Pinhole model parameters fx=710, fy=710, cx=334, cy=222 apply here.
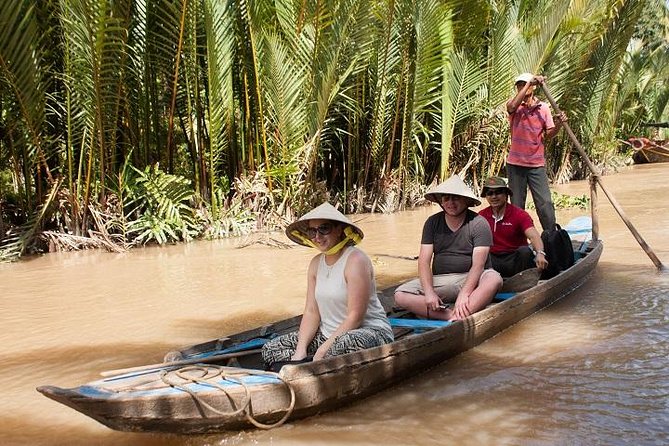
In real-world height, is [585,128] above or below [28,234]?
above

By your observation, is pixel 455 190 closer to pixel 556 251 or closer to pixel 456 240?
pixel 456 240

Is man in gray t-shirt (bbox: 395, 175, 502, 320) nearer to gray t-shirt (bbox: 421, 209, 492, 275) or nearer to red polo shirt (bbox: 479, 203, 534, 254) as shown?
gray t-shirt (bbox: 421, 209, 492, 275)

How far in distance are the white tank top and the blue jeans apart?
10.5 feet

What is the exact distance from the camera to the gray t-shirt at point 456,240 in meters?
4.81

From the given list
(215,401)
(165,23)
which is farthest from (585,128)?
(215,401)

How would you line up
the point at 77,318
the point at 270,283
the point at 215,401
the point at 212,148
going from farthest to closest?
the point at 212,148
the point at 270,283
the point at 77,318
the point at 215,401

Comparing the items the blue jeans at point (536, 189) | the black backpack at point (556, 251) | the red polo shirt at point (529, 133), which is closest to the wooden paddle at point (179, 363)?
the black backpack at point (556, 251)

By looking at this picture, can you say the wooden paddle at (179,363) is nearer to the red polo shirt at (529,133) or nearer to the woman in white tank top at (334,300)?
the woman in white tank top at (334,300)

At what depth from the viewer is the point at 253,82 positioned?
33.7 ft

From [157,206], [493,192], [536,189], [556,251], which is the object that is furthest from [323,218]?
[157,206]

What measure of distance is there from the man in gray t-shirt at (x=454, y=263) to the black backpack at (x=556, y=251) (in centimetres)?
124

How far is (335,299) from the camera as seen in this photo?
3.88 meters

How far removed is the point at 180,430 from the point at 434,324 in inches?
75.2

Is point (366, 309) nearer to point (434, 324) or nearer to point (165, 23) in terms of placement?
point (434, 324)
